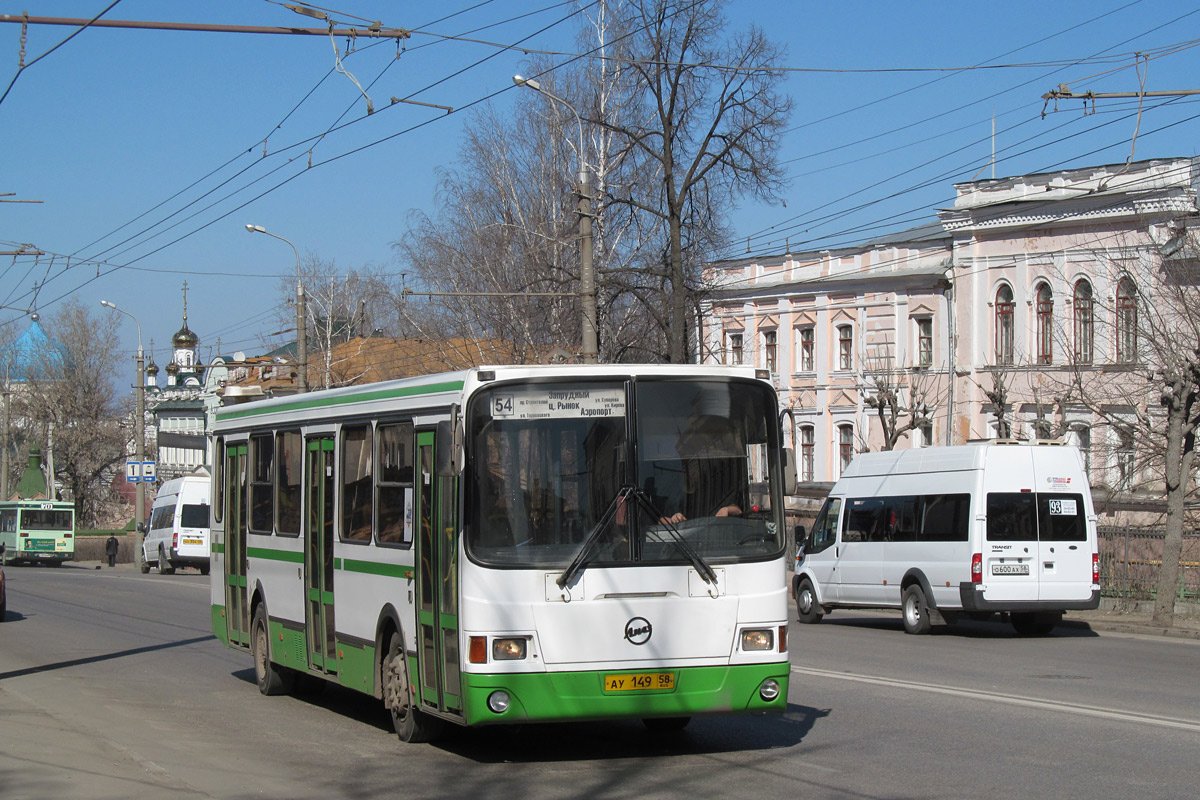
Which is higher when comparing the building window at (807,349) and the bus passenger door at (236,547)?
the building window at (807,349)

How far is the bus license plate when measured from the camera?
908 centimetres

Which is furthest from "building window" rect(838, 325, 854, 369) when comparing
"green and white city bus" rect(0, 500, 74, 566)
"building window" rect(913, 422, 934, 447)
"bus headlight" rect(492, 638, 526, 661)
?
"bus headlight" rect(492, 638, 526, 661)

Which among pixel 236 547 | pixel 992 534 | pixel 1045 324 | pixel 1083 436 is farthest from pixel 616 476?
pixel 1045 324

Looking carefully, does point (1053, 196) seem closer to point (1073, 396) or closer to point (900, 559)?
point (1073, 396)

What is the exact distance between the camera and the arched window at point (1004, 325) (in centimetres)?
4809

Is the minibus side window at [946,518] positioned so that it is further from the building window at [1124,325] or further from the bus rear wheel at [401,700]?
the building window at [1124,325]

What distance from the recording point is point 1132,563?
25094mm

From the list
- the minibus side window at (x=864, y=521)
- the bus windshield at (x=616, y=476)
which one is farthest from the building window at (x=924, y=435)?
the bus windshield at (x=616, y=476)

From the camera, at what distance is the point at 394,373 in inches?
2202

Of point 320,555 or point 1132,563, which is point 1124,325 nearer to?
point 1132,563

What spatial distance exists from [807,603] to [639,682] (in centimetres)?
1580

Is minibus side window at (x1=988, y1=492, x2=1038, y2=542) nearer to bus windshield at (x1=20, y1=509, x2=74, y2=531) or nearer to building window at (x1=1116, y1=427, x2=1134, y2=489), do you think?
building window at (x1=1116, y1=427, x2=1134, y2=489)

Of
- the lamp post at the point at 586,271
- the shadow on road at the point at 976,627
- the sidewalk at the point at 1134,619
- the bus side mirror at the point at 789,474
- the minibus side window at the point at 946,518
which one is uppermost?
the lamp post at the point at 586,271

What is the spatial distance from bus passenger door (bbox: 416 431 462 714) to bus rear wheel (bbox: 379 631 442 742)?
431 mm
